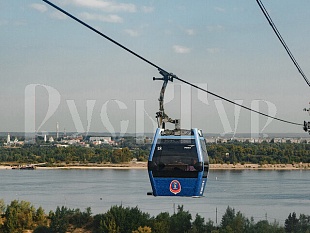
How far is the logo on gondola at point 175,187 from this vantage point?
7203 millimetres

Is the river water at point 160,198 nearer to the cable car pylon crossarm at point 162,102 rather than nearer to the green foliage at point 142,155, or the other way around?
the green foliage at point 142,155

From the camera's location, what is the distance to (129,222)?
27.4m

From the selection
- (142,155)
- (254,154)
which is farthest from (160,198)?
(254,154)

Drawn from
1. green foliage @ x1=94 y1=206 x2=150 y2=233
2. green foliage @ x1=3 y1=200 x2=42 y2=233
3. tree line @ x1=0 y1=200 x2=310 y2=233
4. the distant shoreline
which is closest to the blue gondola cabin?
tree line @ x1=0 y1=200 x2=310 y2=233

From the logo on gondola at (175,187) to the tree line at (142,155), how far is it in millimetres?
59974

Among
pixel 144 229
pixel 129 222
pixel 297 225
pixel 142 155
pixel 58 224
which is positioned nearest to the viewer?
pixel 144 229

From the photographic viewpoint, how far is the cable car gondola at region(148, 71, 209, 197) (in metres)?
7.14

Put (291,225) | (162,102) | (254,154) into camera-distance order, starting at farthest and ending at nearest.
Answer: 1. (254,154)
2. (291,225)
3. (162,102)

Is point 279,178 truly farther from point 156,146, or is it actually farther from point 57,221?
point 156,146

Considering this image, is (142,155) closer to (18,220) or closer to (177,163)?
(18,220)

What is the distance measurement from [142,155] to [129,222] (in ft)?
141

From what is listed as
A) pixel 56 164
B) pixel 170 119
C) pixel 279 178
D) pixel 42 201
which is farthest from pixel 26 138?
pixel 170 119

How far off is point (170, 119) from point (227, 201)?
32026mm

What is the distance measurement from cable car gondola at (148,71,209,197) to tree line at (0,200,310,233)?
651 inches
